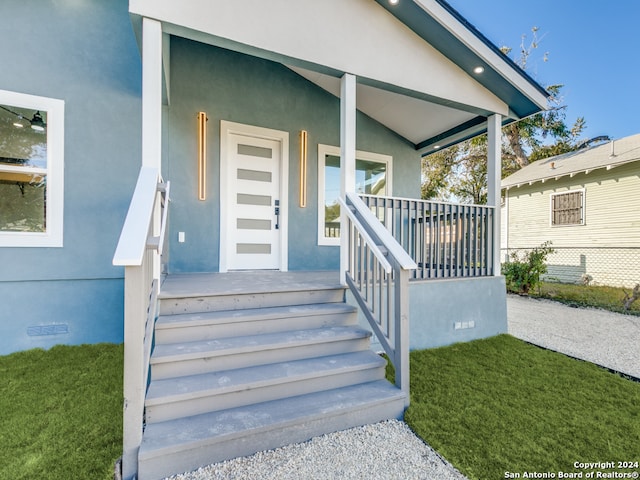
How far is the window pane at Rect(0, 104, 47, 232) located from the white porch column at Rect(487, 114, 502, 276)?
18.4 ft

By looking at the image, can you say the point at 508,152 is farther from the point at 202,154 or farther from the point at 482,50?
the point at 202,154

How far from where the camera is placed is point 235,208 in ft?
15.1

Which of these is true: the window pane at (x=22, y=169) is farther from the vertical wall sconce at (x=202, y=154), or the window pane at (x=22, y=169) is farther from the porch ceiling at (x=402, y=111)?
the porch ceiling at (x=402, y=111)

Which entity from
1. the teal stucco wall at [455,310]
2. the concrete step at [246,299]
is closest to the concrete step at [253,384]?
the concrete step at [246,299]

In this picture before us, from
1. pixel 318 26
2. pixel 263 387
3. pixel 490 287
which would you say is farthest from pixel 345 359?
pixel 318 26

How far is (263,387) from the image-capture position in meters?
2.12

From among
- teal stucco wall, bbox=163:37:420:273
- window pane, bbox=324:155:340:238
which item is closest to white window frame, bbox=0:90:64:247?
teal stucco wall, bbox=163:37:420:273

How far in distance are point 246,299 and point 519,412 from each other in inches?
92.7

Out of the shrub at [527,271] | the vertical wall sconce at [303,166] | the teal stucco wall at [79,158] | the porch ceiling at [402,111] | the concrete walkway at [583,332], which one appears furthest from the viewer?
the shrub at [527,271]

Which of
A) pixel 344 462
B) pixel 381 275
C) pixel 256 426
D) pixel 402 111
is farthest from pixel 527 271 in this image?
pixel 256 426

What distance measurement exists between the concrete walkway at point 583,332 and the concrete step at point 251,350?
2912 mm

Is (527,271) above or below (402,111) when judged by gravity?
below

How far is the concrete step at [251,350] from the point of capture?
2131 millimetres

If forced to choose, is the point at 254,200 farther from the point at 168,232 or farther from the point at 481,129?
the point at 481,129
